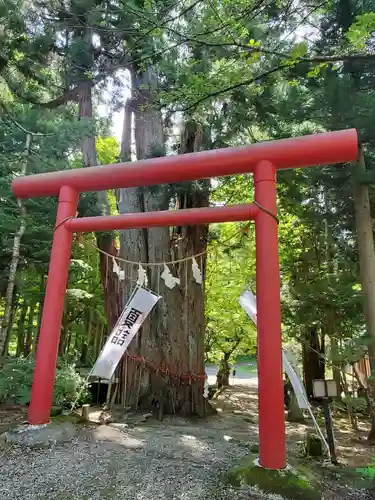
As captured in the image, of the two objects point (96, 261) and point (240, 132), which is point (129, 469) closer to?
point (240, 132)

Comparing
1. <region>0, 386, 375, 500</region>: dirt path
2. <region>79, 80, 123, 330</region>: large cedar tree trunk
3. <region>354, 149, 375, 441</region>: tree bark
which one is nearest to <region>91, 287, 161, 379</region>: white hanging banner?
<region>0, 386, 375, 500</region>: dirt path

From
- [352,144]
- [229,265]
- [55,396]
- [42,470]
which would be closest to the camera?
[42,470]

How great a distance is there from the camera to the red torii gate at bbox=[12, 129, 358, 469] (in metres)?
3.28

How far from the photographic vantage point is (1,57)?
22.7 ft

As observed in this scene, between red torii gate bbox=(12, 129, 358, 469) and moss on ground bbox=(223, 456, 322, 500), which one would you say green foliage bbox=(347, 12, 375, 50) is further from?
moss on ground bbox=(223, 456, 322, 500)

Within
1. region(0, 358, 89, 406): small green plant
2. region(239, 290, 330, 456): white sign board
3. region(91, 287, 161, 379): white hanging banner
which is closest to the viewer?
region(239, 290, 330, 456): white sign board

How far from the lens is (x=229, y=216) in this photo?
415 centimetres

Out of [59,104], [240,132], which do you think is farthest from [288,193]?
[59,104]

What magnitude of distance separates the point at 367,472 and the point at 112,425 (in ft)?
11.3

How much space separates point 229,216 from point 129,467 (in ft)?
9.10

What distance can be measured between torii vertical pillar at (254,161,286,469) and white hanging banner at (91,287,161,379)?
2393mm

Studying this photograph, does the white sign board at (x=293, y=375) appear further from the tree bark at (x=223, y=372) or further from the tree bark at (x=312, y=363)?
the tree bark at (x=223, y=372)

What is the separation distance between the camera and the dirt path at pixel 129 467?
285cm

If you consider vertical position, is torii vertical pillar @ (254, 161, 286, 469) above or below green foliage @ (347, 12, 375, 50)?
below
